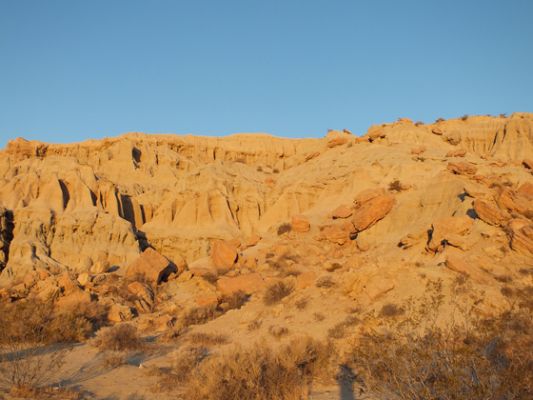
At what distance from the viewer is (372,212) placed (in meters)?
24.5

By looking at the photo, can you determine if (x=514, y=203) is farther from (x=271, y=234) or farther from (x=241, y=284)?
(x=271, y=234)

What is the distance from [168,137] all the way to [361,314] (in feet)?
139

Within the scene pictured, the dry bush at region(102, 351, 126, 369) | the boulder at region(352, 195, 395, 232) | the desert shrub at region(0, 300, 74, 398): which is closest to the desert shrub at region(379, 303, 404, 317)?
the dry bush at region(102, 351, 126, 369)

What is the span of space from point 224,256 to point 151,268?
3776 mm

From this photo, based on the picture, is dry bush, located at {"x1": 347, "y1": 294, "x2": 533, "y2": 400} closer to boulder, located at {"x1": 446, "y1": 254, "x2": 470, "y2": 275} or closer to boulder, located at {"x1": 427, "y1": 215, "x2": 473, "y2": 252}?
boulder, located at {"x1": 446, "y1": 254, "x2": 470, "y2": 275}

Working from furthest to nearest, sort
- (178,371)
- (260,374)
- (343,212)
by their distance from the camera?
(343,212) < (178,371) < (260,374)

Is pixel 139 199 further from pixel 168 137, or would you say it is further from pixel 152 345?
pixel 152 345

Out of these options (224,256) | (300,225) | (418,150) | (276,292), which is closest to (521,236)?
(276,292)

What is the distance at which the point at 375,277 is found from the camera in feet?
49.6

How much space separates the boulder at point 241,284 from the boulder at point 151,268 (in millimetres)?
4107

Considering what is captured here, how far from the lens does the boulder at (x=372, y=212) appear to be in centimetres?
2441

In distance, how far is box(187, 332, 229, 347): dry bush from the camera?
13.7 m

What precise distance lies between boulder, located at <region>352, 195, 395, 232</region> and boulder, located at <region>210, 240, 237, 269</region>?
6.57 m

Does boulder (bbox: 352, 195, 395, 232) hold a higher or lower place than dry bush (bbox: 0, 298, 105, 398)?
higher
